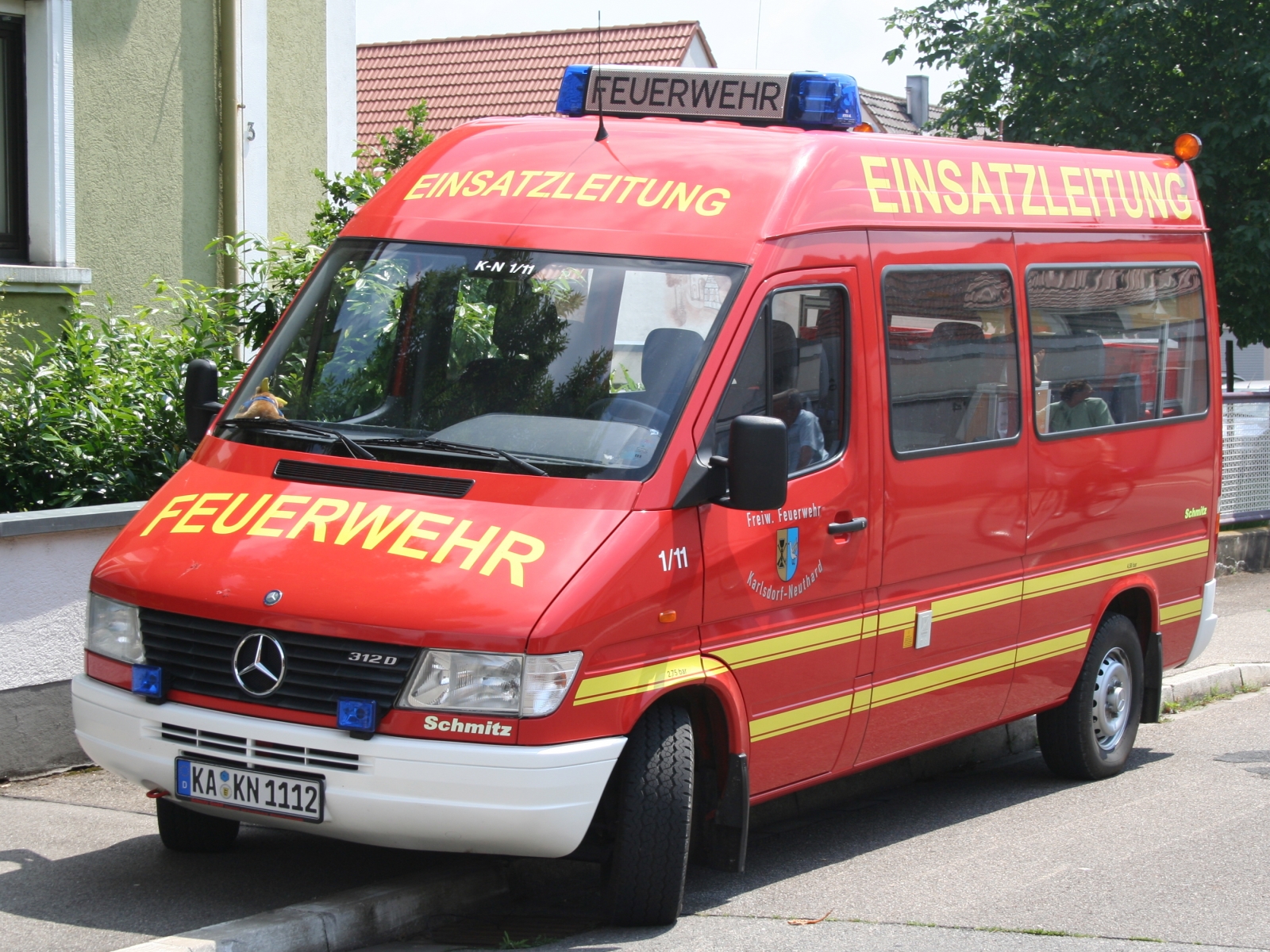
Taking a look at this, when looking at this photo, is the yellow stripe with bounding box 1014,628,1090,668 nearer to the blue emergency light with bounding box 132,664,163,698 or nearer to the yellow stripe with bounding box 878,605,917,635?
the yellow stripe with bounding box 878,605,917,635

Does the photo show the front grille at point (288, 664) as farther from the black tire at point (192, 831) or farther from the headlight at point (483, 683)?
the black tire at point (192, 831)

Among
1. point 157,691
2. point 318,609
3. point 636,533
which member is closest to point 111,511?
point 157,691

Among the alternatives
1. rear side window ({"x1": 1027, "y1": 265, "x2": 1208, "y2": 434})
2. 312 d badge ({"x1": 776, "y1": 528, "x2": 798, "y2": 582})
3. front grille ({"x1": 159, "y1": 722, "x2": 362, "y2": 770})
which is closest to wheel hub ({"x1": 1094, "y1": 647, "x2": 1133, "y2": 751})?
rear side window ({"x1": 1027, "y1": 265, "x2": 1208, "y2": 434})

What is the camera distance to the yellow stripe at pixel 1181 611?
27.6 feet

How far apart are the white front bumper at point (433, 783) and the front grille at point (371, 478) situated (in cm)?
85

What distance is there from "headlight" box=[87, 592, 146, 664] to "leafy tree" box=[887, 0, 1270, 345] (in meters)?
12.7

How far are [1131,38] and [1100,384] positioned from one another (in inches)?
366

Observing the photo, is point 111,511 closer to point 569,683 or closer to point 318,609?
point 318,609

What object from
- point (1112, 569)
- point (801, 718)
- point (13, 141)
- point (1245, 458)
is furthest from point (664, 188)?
point (1245, 458)

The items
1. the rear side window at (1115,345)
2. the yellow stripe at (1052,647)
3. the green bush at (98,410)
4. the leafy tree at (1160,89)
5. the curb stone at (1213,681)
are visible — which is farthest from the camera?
the leafy tree at (1160,89)

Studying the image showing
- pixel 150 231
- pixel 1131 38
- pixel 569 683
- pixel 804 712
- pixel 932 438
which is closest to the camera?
pixel 569 683

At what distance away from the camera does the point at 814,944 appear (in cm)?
534

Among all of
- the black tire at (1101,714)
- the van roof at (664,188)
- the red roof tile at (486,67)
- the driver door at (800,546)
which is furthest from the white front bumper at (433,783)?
the red roof tile at (486,67)

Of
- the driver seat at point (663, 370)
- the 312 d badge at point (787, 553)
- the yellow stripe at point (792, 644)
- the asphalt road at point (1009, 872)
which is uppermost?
the driver seat at point (663, 370)
